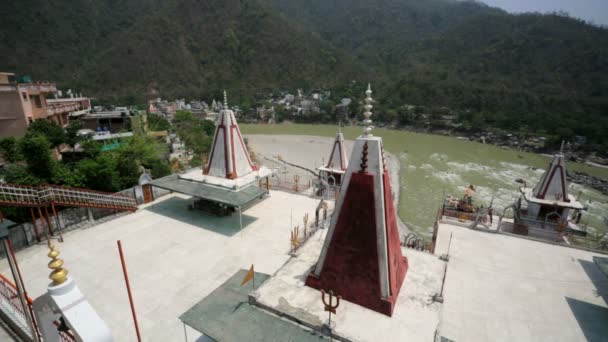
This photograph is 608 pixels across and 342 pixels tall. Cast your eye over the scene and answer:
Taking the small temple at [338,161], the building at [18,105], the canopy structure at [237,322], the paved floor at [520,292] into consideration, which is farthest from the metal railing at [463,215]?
the building at [18,105]

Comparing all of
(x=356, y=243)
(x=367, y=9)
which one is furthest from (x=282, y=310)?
(x=367, y=9)

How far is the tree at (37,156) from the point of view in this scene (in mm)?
12470

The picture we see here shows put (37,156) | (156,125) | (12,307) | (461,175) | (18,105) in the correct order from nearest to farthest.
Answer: (12,307), (37,156), (18,105), (461,175), (156,125)

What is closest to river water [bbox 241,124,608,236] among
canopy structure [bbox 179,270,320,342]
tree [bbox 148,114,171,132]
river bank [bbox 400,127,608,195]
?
river bank [bbox 400,127,608,195]

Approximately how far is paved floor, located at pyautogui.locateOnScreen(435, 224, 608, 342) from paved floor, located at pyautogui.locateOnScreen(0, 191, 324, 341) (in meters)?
6.04

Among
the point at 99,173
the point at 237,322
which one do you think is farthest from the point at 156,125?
the point at 237,322

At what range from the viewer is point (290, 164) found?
3162 centimetres

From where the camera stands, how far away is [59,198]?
11742 millimetres

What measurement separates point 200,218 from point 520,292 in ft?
42.8

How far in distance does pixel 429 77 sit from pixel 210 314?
94.0 m

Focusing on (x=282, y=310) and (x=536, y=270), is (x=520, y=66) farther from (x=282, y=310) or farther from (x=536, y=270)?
(x=282, y=310)

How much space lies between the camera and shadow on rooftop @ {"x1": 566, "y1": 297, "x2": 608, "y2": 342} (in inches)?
299

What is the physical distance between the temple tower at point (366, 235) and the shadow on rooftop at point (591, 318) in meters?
5.56

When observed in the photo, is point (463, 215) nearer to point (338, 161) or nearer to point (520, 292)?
point (520, 292)
